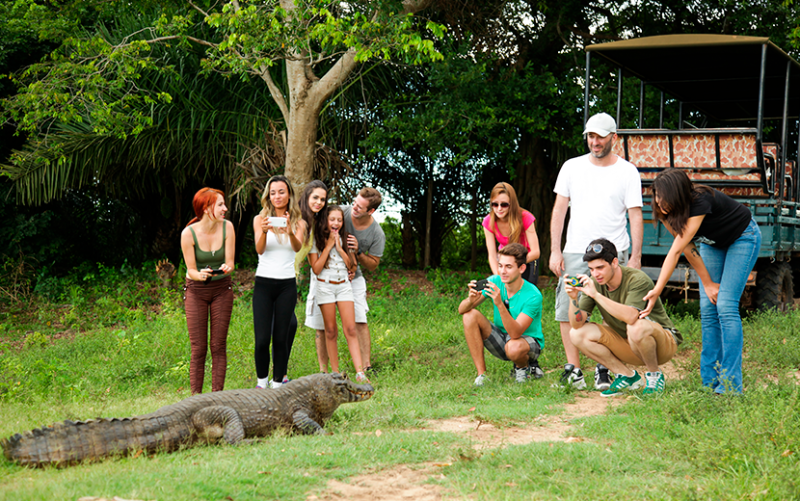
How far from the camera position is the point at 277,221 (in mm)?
5461

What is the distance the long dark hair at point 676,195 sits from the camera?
175 inches

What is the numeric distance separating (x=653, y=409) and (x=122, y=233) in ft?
43.6

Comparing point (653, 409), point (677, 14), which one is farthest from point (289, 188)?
point (677, 14)

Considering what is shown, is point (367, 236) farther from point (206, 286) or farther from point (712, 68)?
point (712, 68)

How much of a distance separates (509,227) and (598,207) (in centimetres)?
79

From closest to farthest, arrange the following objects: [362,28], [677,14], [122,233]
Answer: [362,28], [677,14], [122,233]

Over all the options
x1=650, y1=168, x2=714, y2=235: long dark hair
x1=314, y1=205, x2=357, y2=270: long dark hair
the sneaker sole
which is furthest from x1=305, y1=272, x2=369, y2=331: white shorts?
x1=650, y1=168, x2=714, y2=235: long dark hair

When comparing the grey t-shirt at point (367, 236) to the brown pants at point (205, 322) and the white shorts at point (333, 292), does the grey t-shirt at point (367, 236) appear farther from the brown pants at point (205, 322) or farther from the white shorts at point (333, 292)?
the brown pants at point (205, 322)

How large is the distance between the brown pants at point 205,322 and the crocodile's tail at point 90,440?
1491mm

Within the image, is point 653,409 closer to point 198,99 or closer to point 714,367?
point 714,367

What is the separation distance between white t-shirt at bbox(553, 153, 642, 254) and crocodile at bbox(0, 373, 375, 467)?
2.06 metres

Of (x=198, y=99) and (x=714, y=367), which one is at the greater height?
(x=198, y=99)

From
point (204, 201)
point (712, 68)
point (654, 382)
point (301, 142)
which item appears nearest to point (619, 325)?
point (654, 382)

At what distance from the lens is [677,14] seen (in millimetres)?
11961
